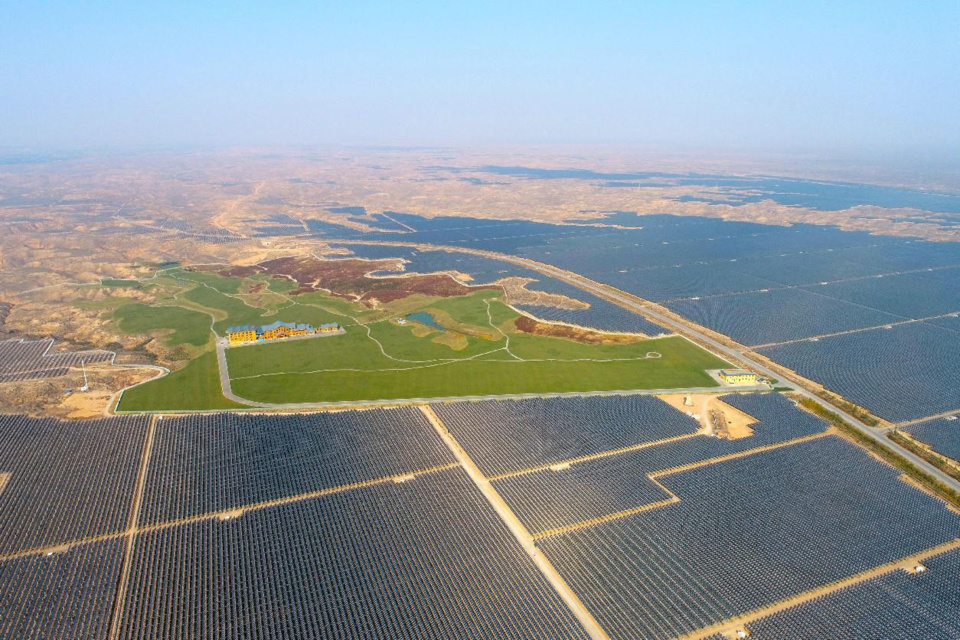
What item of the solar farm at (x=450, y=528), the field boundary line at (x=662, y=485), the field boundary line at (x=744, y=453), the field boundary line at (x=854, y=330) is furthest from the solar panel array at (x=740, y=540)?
the field boundary line at (x=854, y=330)

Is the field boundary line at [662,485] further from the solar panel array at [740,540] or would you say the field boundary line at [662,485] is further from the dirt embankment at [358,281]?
the dirt embankment at [358,281]

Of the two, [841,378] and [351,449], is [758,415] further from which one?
[351,449]

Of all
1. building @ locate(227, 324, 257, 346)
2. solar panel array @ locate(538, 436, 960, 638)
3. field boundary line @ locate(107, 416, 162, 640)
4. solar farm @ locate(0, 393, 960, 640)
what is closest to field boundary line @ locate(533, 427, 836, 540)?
solar farm @ locate(0, 393, 960, 640)

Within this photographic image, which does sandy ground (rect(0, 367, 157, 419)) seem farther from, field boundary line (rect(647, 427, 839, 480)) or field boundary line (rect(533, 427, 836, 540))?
field boundary line (rect(647, 427, 839, 480))

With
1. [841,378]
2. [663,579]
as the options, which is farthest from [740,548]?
[841,378]

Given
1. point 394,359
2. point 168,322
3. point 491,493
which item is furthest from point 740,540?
point 168,322
